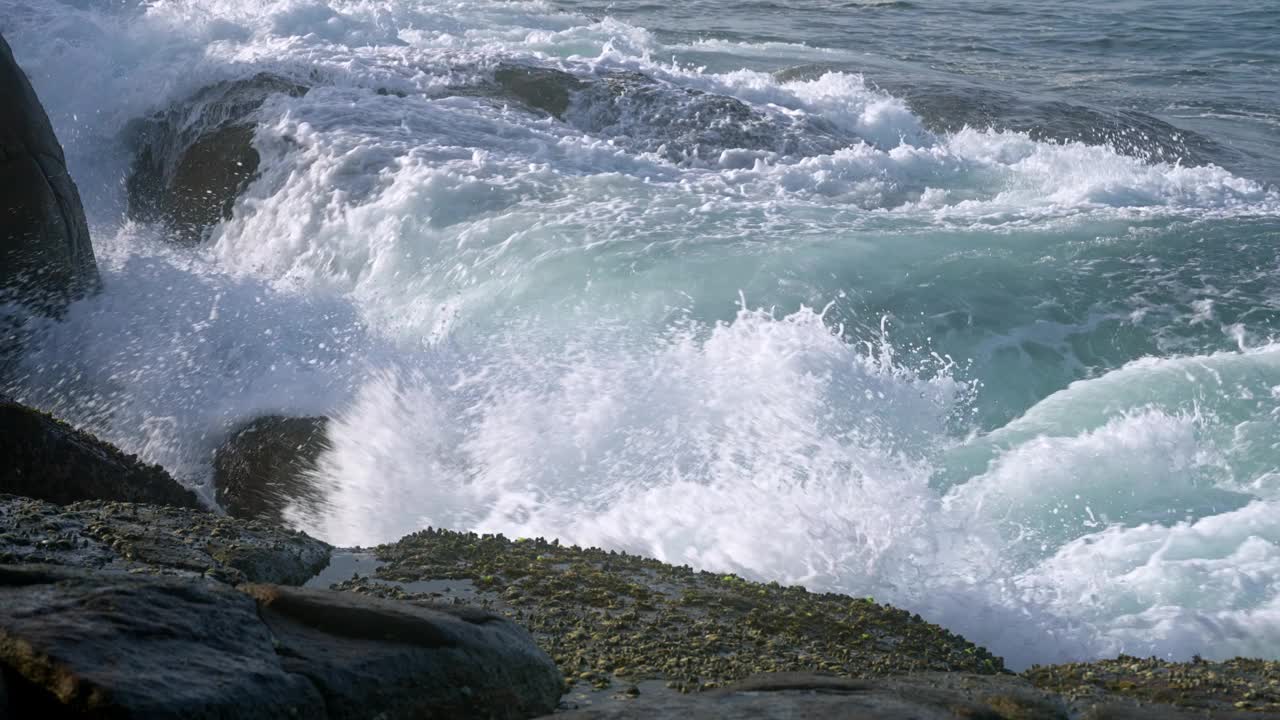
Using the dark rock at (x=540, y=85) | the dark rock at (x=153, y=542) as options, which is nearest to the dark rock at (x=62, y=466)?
the dark rock at (x=153, y=542)

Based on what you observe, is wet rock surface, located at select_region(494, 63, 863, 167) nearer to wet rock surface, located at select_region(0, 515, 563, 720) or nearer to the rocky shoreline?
the rocky shoreline

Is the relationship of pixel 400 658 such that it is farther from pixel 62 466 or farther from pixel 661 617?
pixel 62 466

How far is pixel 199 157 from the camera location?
9969mm

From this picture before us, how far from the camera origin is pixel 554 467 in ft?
18.6

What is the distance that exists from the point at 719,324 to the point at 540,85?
6.08 metres

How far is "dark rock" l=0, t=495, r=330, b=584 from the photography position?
3158 mm

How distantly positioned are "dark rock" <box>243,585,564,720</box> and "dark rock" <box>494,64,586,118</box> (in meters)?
9.43

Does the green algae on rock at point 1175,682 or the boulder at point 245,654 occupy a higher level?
the boulder at point 245,654

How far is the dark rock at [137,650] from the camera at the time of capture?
2021 mm

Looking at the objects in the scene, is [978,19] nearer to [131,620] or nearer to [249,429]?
[249,429]

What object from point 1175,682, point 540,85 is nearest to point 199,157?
point 540,85

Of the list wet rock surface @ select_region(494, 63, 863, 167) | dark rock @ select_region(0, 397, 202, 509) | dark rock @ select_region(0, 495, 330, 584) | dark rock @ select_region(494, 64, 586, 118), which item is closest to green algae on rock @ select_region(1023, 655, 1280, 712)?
dark rock @ select_region(0, 495, 330, 584)

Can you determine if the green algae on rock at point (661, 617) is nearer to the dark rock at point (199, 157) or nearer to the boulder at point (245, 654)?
the boulder at point (245, 654)

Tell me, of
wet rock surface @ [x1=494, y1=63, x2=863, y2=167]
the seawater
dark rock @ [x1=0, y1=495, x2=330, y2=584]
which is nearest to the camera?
dark rock @ [x1=0, y1=495, x2=330, y2=584]
